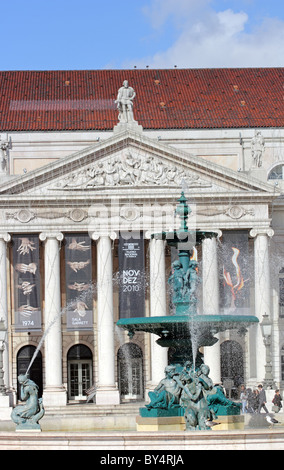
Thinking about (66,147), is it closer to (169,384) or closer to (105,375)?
(105,375)

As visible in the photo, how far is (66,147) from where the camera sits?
7962 centimetres

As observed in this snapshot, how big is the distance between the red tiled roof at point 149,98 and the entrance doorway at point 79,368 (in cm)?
1394

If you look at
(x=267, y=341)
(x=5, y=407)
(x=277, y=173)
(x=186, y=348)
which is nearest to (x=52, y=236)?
(x=5, y=407)

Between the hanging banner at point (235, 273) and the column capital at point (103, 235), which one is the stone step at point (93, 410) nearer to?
the hanging banner at point (235, 273)

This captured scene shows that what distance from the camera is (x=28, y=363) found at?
7281 cm

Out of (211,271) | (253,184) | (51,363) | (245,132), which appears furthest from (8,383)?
(245,132)

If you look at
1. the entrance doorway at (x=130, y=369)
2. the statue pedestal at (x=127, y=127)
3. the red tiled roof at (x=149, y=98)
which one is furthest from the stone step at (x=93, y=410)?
the red tiled roof at (x=149, y=98)

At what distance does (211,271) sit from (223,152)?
1183 centimetres

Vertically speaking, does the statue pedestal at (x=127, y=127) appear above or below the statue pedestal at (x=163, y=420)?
above

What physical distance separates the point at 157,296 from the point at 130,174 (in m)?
6.56

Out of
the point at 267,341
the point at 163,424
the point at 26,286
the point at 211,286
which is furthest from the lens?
the point at 211,286

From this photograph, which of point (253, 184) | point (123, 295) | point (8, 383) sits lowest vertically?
point (8, 383)

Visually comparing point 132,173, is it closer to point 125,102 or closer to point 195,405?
point 125,102

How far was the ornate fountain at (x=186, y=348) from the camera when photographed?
34.2 metres
